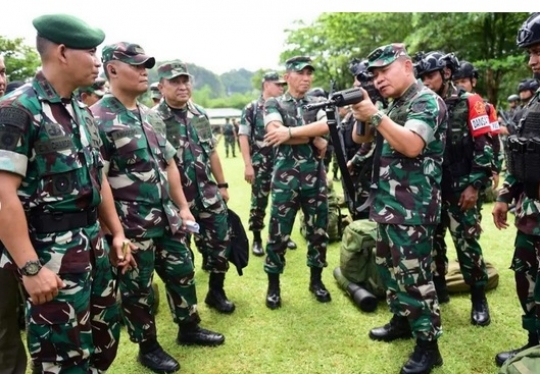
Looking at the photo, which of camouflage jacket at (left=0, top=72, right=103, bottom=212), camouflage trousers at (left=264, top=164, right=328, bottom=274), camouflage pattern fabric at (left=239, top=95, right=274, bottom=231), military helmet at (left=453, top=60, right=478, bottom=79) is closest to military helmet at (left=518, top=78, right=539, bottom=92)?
military helmet at (left=453, top=60, right=478, bottom=79)

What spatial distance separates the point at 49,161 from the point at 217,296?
2432 mm

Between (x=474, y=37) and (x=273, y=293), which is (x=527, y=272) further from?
(x=474, y=37)

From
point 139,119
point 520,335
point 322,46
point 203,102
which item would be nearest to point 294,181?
point 139,119

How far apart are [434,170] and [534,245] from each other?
0.82 metres

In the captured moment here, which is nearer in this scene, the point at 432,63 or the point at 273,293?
the point at 432,63

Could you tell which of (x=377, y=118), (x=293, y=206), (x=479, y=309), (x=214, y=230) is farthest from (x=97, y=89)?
(x=479, y=309)

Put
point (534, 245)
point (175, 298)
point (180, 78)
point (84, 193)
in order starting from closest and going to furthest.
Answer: point (84, 193) → point (534, 245) → point (175, 298) → point (180, 78)

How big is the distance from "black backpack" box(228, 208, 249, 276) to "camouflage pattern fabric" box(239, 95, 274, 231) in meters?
1.77

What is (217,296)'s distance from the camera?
13.2ft

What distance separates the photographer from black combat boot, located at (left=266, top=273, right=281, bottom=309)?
3.98 metres

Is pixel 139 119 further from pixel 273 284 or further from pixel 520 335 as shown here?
pixel 520 335

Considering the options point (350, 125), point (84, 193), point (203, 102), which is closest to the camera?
point (84, 193)

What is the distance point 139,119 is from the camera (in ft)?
9.30

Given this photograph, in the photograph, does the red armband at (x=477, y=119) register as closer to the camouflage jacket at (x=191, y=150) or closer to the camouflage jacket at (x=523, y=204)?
the camouflage jacket at (x=523, y=204)
